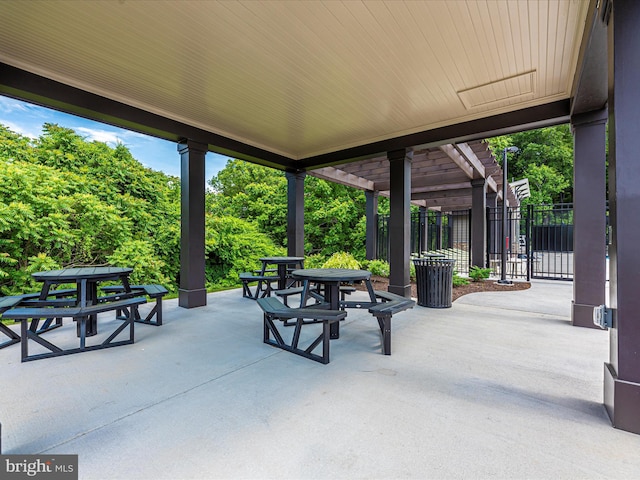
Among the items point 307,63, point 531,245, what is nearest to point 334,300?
point 307,63

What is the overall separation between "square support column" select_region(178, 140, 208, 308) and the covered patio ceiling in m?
0.34

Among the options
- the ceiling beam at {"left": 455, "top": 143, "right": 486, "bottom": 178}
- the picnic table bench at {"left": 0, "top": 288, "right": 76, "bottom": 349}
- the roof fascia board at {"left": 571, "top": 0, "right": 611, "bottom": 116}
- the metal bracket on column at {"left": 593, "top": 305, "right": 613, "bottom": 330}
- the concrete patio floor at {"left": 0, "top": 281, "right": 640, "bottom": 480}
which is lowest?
the concrete patio floor at {"left": 0, "top": 281, "right": 640, "bottom": 480}

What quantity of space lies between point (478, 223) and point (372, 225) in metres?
3.43

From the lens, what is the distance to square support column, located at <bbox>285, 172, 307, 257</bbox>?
25.4ft

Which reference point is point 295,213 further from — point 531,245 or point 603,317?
point 531,245

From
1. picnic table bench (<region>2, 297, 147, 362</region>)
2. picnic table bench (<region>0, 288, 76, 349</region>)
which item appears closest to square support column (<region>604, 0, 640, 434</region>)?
picnic table bench (<region>2, 297, 147, 362</region>)

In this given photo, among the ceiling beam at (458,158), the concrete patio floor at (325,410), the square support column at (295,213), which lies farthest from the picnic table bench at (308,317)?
the ceiling beam at (458,158)

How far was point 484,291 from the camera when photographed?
7.18 m

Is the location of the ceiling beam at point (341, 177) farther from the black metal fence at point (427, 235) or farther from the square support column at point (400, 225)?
the square support column at point (400, 225)

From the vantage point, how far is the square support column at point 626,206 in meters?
1.92

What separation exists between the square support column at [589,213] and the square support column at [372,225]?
674 cm

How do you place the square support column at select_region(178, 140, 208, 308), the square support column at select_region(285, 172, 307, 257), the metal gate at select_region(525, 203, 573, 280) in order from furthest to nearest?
the metal gate at select_region(525, 203, 573, 280) < the square support column at select_region(285, 172, 307, 257) < the square support column at select_region(178, 140, 208, 308)

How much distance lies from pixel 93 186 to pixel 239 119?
16.0 feet

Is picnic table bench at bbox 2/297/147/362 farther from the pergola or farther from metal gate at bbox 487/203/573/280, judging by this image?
metal gate at bbox 487/203/573/280
